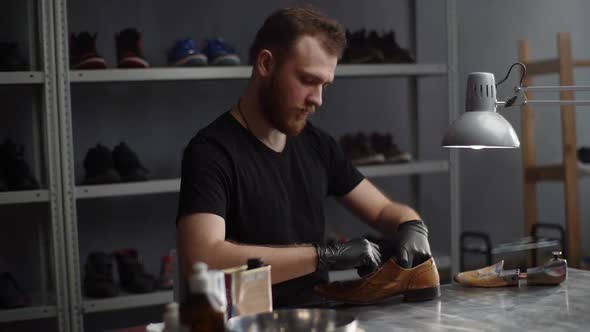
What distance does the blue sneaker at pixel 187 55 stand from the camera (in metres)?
3.16

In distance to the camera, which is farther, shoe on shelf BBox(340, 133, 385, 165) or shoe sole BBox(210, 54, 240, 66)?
shoe on shelf BBox(340, 133, 385, 165)

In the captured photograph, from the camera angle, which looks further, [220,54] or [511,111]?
[511,111]

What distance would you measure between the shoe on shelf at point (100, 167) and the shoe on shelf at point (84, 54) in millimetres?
321

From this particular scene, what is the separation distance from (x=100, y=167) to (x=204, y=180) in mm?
1160

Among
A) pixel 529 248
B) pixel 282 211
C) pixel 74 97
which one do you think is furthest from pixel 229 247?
pixel 529 248

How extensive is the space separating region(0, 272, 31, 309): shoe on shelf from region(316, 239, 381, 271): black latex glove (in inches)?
59.7

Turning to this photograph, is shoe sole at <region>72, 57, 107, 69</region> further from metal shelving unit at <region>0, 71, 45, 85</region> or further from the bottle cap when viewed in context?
the bottle cap

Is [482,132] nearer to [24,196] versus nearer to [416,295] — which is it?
[416,295]

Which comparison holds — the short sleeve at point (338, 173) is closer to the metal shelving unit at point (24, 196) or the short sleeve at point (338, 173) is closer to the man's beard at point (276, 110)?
the man's beard at point (276, 110)

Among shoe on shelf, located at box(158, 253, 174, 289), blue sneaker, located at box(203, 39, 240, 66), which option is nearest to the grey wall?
blue sneaker, located at box(203, 39, 240, 66)

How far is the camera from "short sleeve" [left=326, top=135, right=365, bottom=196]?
242cm

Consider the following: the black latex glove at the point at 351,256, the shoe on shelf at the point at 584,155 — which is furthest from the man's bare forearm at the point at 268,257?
the shoe on shelf at the point at 584,155

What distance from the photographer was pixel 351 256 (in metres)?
1.80

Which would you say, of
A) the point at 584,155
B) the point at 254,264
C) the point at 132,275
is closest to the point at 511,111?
the point at 584,155
